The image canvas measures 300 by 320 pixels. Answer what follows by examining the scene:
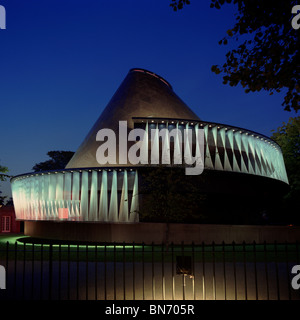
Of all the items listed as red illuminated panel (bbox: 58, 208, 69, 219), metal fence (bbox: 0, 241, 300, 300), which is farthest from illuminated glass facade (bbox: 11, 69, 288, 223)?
metal fence (bbox: 0, 241, 300, 300)

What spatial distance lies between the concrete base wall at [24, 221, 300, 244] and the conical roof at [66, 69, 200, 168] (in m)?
9.90

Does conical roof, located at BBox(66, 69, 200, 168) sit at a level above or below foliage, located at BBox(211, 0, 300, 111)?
above

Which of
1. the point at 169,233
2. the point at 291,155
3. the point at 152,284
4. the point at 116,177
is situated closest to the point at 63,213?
the point at 116,177

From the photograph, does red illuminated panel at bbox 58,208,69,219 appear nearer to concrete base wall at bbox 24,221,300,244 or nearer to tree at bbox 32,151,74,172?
concrete base wall at bbox 24,221,300,244

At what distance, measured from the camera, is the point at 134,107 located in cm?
4303

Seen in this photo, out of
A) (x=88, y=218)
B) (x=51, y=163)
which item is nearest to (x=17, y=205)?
(x=88, y=218)

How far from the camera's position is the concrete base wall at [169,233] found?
26156mm

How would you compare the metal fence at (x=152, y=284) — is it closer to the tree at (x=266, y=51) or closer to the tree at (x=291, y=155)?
the tree at (x=266, y=51)

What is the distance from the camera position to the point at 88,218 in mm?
29188

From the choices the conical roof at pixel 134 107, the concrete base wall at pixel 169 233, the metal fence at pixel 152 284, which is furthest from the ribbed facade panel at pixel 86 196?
the metal fence at pixel 152 284

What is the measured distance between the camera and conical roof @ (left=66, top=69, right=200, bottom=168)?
1582 inches

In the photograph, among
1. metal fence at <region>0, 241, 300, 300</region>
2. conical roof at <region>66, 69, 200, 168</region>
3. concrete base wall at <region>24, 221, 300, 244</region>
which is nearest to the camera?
metal fence at <region>0, 241, 300, 300</region>

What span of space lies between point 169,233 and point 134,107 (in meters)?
21.1
